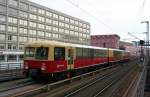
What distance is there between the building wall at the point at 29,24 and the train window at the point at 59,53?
5364 centimetres

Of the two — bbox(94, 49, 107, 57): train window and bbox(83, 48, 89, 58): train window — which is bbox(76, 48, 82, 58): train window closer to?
bbox(83, 48, 89, 58): train window

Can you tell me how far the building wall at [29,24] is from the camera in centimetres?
7300

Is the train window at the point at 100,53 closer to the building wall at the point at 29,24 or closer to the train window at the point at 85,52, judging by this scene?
the train window at the point at 85,52

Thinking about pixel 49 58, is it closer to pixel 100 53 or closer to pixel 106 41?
pixel 100 53

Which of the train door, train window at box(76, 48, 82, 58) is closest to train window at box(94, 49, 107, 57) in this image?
train window at box(76, 48, 82, 58)

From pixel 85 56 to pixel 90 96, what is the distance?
38.2 ft

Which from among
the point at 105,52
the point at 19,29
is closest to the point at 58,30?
the point at 19,29

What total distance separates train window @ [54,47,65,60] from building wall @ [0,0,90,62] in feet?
176

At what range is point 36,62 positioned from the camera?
18516 millimetres

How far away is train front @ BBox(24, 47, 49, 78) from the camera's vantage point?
1828 cm

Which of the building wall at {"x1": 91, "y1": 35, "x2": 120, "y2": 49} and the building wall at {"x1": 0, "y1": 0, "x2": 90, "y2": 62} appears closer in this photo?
the building wall at {"x1": 0, "y1": 0, "x2": 90, "y2": 62}

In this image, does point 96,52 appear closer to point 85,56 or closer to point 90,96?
point 85,56

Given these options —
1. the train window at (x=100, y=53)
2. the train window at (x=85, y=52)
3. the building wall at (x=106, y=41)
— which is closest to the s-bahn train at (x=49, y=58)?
the train window at (x=85, y=52)

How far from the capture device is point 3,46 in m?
72.7
